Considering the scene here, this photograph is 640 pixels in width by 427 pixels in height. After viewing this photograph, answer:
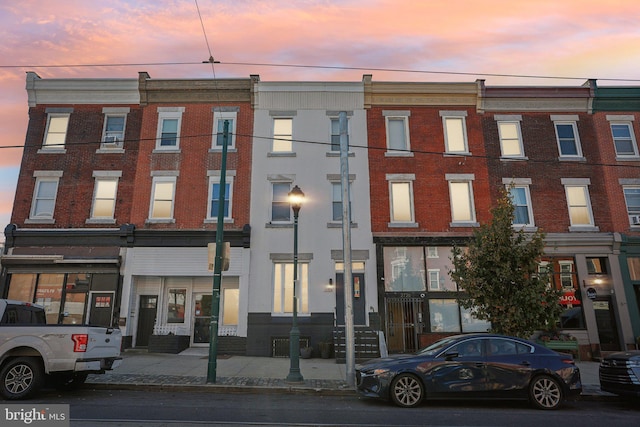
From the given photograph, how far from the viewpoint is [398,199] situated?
19109 mm

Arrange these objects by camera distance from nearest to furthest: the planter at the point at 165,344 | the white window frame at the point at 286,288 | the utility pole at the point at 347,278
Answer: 1. the utility pole at the point at 347,278
2. the planter at the point at 165,344
3. the white window frame at the point at 286,288

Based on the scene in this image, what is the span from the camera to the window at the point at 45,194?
18.7 meters

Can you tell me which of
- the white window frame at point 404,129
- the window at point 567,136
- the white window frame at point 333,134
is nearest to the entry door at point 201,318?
the white window frame at point 333,134

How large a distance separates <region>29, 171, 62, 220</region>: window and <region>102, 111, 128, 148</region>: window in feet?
8.49

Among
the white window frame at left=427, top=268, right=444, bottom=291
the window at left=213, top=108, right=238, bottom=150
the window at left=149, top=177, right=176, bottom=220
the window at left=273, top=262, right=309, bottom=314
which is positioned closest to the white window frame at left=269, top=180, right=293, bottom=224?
the window at left=273, top=262, right=309, bottom=314

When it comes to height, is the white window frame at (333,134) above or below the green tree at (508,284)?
above

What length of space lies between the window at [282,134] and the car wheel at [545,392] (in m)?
14.0

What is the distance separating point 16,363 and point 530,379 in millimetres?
11056

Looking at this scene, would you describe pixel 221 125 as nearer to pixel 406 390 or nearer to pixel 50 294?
pixel 50 294

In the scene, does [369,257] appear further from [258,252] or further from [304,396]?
[304,396]

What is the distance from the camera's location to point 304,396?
33.3 feet

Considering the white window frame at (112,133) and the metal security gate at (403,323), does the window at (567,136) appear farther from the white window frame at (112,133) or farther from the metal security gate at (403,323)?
the white window frame at (112,133)

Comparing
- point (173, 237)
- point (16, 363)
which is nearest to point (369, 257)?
point (173, 237)

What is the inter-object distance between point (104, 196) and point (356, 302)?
12.4 meters
